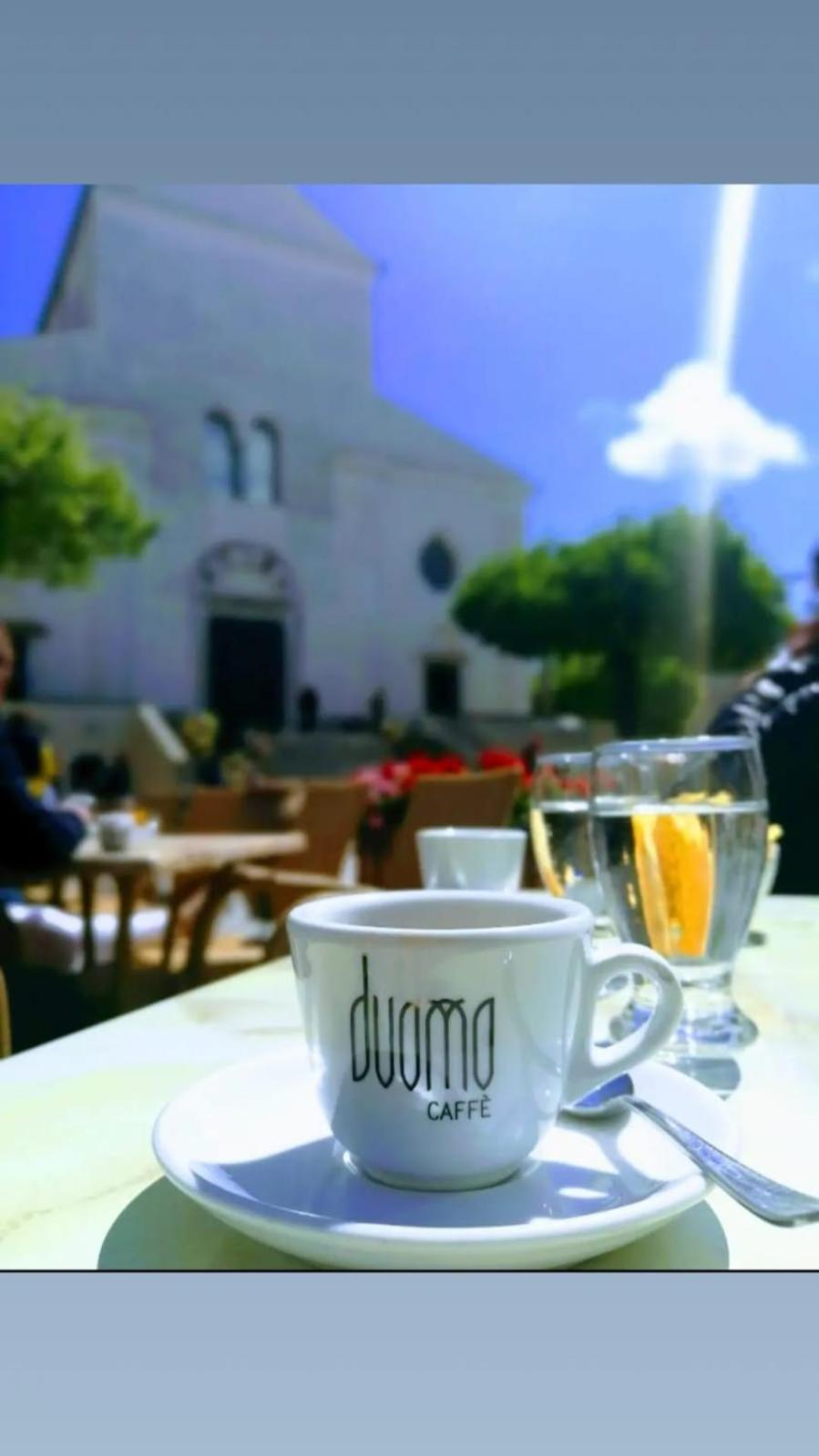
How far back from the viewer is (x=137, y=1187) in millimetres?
273

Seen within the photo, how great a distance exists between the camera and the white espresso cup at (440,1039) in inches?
9.6

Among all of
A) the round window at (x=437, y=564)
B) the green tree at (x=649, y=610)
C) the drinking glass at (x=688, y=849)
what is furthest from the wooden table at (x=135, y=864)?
the round window at (x=437, y=564)

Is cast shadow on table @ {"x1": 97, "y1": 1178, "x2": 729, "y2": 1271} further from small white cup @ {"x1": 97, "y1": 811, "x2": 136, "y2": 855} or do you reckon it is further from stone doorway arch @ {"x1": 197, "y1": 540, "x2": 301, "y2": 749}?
stone doorway arch @ {"x1": 197, "y1": 540, "x2": 301, "y2": 749}

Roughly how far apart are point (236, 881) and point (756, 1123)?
1.25m

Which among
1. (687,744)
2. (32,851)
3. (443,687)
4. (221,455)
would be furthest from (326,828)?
(443,687)

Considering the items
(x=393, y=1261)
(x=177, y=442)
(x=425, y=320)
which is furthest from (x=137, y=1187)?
(x=177, y=442)

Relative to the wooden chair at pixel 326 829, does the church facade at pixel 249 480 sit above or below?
above

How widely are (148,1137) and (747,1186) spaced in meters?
0.16

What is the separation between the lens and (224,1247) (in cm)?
24

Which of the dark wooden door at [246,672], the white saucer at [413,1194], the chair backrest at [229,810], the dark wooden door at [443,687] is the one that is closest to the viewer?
the white saucer at [413,1194]

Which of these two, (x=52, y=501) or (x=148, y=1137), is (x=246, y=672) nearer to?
(x=52, y=501)

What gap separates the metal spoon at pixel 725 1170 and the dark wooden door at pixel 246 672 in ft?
31.6

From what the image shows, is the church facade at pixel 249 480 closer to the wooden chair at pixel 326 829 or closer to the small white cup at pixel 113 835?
the wooden chair at pixel 326 829

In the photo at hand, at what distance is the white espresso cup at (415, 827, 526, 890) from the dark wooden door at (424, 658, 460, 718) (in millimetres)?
10386
